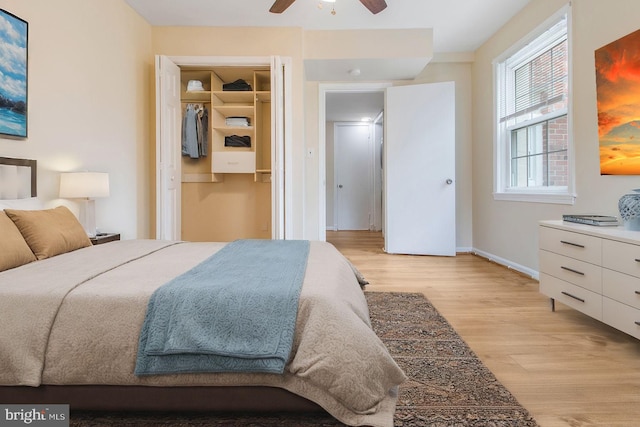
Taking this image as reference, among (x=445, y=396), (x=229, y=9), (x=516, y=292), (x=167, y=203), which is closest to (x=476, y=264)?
(x=516, y=292)

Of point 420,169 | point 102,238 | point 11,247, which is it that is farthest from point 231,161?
point 11,247

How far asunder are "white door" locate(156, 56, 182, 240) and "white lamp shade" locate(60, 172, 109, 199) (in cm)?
107

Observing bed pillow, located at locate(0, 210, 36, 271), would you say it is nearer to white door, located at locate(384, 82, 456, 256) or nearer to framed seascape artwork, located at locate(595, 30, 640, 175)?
framed seascape artwork, located at locate(595, 30, 640, 175)

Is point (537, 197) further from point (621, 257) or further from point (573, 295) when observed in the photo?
point (621, 257)

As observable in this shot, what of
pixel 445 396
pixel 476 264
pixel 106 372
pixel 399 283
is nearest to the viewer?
pixel 106 372

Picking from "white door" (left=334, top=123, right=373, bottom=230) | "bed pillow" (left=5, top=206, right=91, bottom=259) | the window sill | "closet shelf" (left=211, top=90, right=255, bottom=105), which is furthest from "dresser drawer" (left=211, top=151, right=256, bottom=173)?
"white door" (left=334, top=123, right=373, bottom=230)

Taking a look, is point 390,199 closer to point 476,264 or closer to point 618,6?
point 476,264

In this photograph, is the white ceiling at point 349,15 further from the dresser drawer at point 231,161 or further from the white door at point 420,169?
the dresser drawer at point 231,161

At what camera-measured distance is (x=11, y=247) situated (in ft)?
5.62

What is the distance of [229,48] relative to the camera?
421 cm

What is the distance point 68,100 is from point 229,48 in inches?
76.4

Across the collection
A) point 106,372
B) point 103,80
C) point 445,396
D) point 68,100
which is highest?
point 103,80

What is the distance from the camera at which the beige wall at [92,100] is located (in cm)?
254

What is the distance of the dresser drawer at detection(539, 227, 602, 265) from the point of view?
220 centimetres
